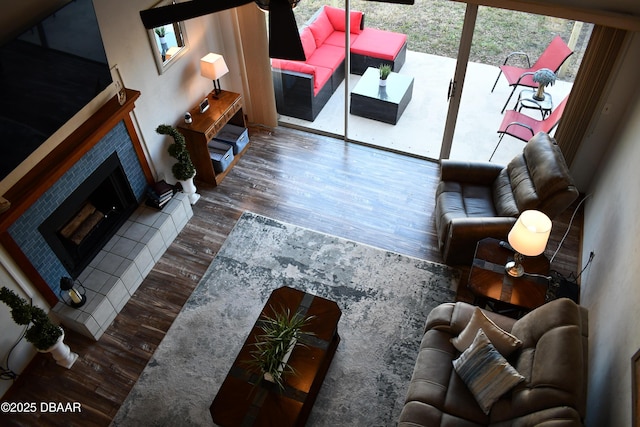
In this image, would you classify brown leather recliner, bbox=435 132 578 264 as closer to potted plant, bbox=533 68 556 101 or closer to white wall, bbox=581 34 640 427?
white wall, bbox=581 34 640 427

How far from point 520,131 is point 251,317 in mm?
3315

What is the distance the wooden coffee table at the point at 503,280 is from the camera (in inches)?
151

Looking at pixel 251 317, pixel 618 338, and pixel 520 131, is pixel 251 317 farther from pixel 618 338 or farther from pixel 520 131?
pixel 520 131

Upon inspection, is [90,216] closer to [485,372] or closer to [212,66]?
[212,66]

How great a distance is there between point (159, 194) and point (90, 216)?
2.19 feet

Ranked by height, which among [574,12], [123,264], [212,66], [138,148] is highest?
[574,12]

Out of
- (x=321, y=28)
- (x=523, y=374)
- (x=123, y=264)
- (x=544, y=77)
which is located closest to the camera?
(x=523, y=374)

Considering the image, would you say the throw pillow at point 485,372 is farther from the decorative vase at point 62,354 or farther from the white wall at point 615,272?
the decorative vase at point 62,354

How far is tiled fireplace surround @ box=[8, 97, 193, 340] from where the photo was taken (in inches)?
153

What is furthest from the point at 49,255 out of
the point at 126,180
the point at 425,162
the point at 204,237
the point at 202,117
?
the point at 425,162

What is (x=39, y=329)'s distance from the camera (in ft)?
12.2

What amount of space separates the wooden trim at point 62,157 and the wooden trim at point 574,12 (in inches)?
127

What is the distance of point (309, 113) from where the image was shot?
6.25 meters

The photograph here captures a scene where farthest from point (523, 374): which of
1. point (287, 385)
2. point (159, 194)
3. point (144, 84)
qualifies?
point (144, 84)
